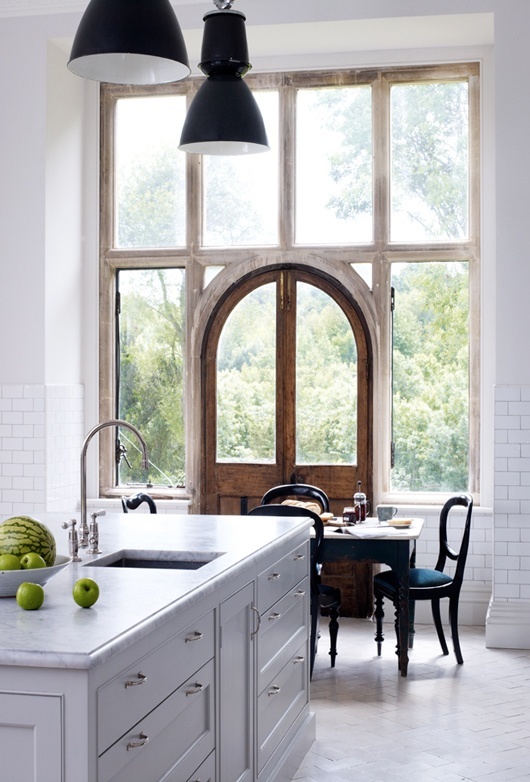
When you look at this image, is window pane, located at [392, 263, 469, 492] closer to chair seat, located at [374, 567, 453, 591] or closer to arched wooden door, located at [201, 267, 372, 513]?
arched wooden door, located at [201, 267, 372, 513]

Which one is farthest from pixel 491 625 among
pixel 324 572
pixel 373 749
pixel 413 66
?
pixel 413 66

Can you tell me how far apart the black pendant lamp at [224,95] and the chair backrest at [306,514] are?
6.83 feet

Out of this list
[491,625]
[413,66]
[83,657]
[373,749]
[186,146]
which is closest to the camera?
[83,657]

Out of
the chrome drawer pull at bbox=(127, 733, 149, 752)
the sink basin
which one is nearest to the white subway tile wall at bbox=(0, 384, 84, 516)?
the sink basin

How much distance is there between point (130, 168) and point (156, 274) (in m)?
0.85

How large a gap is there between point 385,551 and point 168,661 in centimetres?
335

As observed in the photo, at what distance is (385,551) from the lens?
19.3 ft

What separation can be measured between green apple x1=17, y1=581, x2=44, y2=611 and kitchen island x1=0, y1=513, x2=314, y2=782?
3 cm

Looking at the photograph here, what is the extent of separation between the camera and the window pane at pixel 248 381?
7.53 m

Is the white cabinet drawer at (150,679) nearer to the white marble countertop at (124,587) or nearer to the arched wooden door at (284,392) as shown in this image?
the white marble countertop at (124,587)

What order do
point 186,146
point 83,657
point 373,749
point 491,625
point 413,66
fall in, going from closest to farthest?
point 83,657 < point 186,146 < point 373,749 < point 491,625 < point 413,66

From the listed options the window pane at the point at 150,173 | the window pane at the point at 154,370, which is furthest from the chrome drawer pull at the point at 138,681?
the window pane at the point at 150,173

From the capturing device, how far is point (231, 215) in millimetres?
7633

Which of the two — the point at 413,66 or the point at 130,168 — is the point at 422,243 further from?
the point at 130,168
